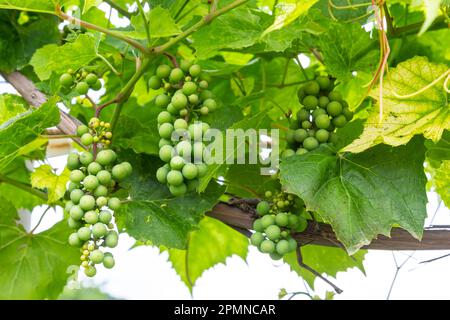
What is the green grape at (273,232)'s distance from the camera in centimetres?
87

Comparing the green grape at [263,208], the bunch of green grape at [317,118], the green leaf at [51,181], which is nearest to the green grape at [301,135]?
the bunch of green grape at [317,118]

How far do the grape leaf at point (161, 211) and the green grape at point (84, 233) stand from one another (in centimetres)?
12

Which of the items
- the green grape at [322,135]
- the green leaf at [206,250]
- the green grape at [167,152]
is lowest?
the green leaf at [206,250]

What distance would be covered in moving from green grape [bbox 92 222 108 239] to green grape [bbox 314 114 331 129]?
0.99ft

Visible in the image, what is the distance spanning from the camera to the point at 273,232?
87 cm

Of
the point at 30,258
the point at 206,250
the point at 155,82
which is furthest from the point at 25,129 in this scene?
the point at 206,250

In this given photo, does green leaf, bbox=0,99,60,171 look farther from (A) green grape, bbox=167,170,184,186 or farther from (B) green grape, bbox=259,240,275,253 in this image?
(B) green grape, bbox=259,240,275,253

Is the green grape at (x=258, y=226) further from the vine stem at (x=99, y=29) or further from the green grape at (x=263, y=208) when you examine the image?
the vine stem at (x=99, y=29)

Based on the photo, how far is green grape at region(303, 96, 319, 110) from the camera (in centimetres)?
90

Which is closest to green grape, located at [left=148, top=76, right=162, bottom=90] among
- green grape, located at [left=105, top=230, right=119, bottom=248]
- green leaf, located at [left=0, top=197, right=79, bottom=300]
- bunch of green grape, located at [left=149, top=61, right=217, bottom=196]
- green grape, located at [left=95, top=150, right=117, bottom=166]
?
bunch of green grape, located at [left=149, top=61, right=217, bottom=196]

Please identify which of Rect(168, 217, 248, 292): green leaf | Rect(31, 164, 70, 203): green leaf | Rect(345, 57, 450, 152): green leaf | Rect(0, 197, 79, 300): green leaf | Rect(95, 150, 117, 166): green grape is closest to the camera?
Rect(345, 57, 450, 152): green leaf
